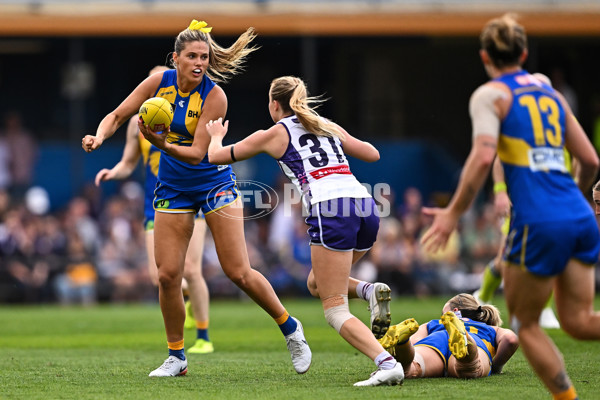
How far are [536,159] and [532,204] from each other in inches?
8.9

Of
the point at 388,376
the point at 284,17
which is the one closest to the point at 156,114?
the point at 388,376

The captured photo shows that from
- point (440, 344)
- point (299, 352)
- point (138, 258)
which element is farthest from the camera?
point (138, 258)

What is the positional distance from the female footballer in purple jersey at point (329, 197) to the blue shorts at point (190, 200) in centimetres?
58

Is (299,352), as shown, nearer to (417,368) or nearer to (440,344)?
(417,368)

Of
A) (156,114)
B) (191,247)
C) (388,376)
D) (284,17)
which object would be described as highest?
(284,17)

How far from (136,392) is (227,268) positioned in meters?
1.20

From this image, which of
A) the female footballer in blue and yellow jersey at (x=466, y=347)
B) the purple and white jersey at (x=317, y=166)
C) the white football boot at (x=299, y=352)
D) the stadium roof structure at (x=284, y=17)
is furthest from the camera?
the stadium roof structure at (x=284, y=17)

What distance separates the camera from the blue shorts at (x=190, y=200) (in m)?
6.62

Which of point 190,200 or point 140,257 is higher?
point 190,200

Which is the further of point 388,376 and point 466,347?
point 466,347

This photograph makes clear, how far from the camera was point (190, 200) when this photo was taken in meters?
6.66

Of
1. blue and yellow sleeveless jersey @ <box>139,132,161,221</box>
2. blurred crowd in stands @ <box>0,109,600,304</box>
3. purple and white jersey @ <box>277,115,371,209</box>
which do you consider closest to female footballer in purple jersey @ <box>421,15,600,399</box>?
purple and white jersey @ <box>277,115,371,209</box>

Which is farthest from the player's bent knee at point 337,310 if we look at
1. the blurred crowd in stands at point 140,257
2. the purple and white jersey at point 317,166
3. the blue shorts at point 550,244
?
the blurred crowd in stands at point 140,257

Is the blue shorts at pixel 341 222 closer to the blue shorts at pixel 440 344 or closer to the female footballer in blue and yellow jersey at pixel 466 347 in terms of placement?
the female footballer in blue and yellow jersey at pixel 466 347
